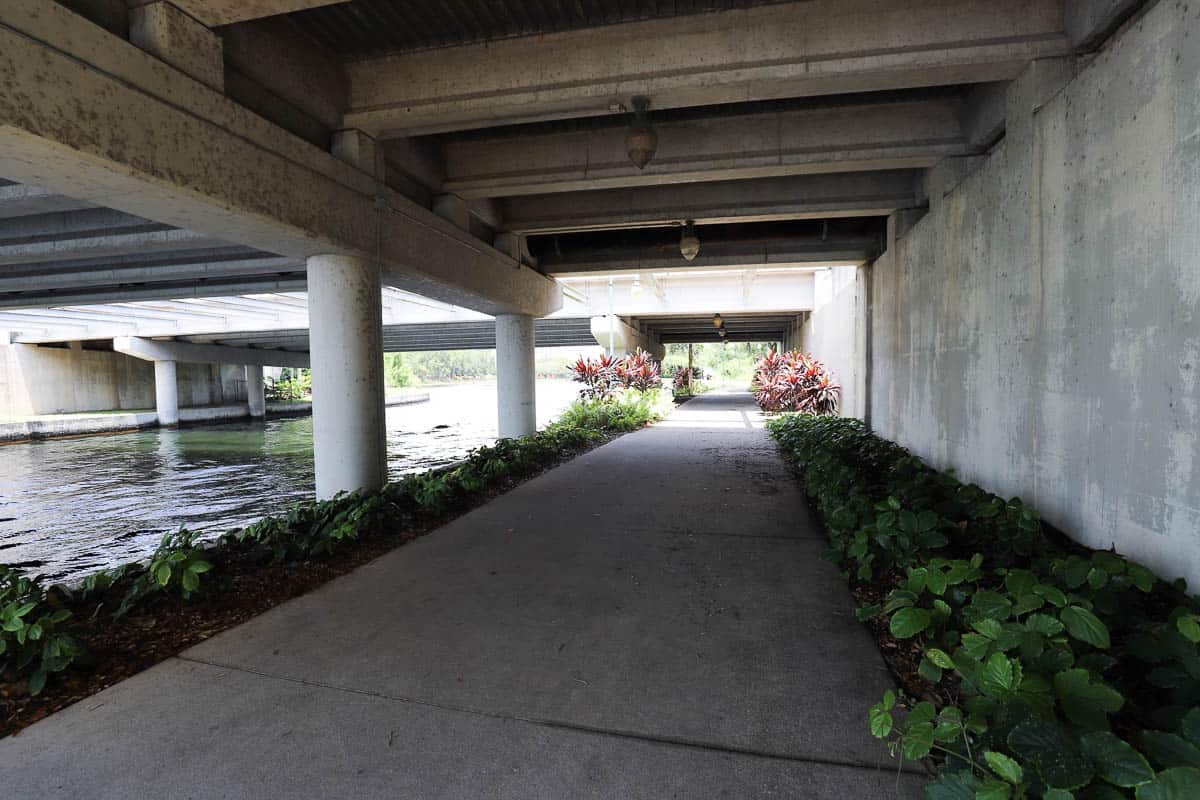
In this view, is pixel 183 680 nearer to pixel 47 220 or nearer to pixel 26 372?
pixel 47 220

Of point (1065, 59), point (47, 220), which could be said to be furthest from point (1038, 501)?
point (47, 220)

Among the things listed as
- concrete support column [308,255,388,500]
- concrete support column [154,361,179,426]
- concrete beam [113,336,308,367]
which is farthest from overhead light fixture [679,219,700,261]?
concrete support column [154,361,179,426]

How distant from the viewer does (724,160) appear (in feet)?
21.6

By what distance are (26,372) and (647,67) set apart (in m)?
30.7

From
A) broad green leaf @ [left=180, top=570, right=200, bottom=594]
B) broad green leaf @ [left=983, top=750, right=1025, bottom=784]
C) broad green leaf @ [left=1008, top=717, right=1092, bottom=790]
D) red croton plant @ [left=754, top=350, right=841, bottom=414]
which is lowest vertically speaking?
broad green leaf @ [left=180, top=570, right=200, bottom=594]

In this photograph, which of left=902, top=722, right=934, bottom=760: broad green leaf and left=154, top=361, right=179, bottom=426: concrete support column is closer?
left=902, top=722, right=934, bottom=760: broad green leaf

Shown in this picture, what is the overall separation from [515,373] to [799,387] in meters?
8.04

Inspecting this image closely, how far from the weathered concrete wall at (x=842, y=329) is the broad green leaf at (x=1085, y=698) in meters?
8.88

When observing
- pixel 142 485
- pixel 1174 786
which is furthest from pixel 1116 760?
pixel 142 485

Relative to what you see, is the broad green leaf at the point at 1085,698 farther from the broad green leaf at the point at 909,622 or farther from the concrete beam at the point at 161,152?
the concrete beam at the point at 161,152

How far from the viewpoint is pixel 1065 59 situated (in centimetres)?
436

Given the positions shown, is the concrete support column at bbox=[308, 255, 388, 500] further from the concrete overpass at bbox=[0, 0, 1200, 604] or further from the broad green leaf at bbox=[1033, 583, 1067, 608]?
the broad green leaf at bbox=[1033, 583, 1067, 608]

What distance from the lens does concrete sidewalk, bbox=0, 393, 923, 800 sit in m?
2.10

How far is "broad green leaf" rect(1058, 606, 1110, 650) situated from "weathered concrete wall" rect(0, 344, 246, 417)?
108ft
